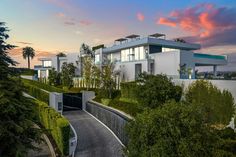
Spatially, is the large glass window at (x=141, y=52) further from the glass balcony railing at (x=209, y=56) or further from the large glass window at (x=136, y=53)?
the glass balcony railing at (x=209, y=56)

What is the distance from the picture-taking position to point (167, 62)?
173 ft

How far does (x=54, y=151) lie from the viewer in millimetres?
30438

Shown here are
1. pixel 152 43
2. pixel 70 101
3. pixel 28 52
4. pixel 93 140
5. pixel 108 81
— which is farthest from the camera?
pixel 28 52

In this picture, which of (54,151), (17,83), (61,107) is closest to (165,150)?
(17,83)

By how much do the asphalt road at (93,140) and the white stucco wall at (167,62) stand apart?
17640mm

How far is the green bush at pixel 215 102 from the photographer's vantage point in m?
30.2

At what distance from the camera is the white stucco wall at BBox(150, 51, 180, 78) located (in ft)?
168

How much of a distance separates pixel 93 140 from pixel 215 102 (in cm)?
1439

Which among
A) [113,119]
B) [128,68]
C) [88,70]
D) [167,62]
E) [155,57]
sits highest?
[155,57]

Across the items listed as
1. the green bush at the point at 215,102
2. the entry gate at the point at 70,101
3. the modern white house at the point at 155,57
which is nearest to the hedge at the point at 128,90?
the modern white house at the point at 155,57

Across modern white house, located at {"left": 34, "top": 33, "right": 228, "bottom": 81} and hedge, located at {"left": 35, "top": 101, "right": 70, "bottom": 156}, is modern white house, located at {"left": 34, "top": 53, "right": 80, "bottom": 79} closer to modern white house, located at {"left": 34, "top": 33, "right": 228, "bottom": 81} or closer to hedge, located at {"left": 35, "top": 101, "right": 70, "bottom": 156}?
modern white house, located at {"left": 34, "top": 33, "right": 228, "bottom": 81}

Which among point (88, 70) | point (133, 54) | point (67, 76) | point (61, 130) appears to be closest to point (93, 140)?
point (61, 130)

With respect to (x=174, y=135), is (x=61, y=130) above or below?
below

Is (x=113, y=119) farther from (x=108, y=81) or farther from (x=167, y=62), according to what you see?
(x=167, y=62)
